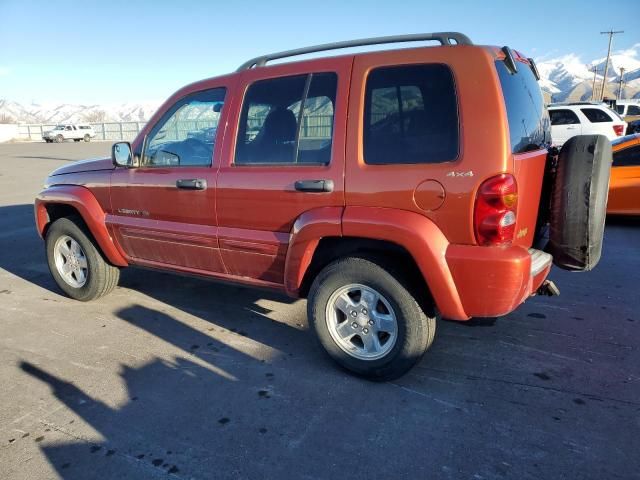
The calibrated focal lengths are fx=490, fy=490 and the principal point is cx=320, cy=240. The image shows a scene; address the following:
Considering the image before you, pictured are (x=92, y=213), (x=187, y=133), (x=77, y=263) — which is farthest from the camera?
(x=77, y=263)

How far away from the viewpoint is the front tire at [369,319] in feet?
9.53

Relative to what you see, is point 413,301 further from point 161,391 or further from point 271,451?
point 161,391

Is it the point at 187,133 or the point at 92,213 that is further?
the point at 92,213

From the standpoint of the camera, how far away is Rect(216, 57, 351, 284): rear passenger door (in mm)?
3035

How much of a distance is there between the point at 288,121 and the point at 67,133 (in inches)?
1874

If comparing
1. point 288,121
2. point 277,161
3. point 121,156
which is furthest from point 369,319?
point 121,156

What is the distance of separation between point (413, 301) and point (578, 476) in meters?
1.15

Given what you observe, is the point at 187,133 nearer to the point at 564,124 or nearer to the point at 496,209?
the point at 496,209

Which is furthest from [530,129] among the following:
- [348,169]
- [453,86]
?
[348,169]

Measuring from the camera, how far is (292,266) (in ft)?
10.5

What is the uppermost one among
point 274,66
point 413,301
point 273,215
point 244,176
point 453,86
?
point 274,66

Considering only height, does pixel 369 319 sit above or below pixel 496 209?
below

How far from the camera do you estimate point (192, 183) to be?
3.59 meters

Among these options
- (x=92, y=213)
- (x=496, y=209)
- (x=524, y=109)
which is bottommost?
(x=92, y=213)
